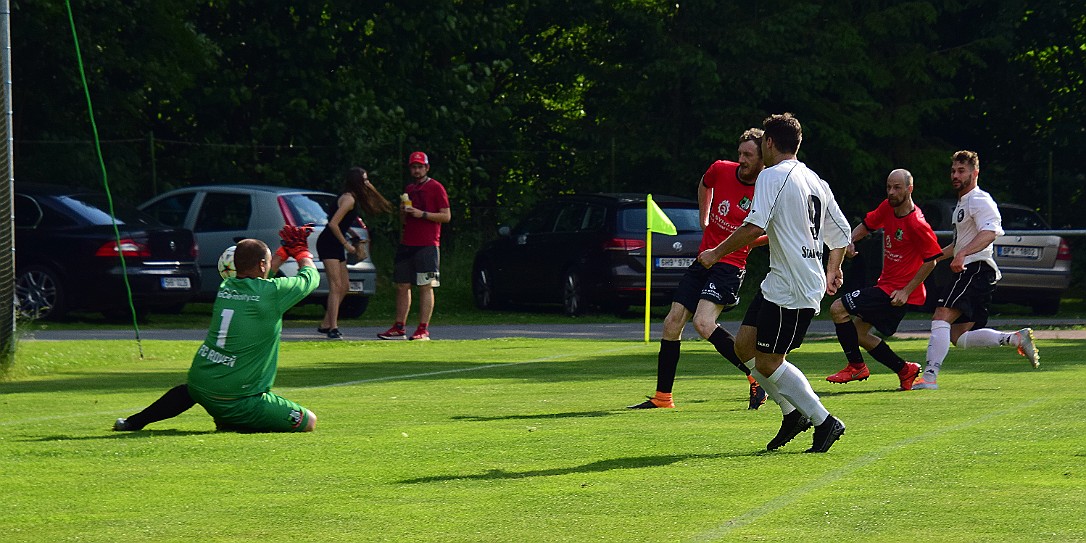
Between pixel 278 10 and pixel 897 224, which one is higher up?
pixel 278 10

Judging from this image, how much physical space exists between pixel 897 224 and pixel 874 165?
702 inches

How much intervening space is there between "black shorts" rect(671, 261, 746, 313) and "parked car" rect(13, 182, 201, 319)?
34.1 ft

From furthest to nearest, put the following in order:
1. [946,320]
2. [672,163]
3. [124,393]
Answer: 1. [672,163]
2. [946,320]
3. [124,393]

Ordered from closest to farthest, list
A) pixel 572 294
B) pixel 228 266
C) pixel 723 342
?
pixel 228 266 < pixel 723 342 < pixel 572 294

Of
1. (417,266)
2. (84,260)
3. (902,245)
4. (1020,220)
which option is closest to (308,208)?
(84,260)

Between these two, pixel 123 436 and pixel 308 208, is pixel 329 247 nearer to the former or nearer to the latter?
pixel 308 208

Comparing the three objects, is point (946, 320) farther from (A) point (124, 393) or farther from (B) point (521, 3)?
(B) point (521, 3)

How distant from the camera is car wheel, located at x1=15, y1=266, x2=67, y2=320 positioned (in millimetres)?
19625

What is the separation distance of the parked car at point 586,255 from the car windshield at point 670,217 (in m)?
0.01

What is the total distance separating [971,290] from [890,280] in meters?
0.70

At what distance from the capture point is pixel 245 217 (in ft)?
70.6

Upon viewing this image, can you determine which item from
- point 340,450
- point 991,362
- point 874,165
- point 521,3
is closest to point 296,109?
point 521,3

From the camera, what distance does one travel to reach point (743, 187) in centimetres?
1073

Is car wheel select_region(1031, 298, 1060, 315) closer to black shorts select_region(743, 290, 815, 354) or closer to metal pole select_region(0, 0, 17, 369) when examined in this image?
metal pole select_region(0, 0, 17, 369)
